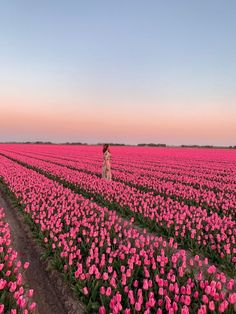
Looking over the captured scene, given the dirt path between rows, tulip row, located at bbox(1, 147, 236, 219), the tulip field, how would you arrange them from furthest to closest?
tulip row, located at bbox(1, 147, 236, 219), the dirt path between rows, the tulip field

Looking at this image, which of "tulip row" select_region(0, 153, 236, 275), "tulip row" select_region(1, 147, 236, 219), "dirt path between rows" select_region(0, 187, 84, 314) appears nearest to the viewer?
"dirt path between rows" select_region(0, 187, 84, 314)

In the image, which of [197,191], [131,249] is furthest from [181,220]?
[197,191]

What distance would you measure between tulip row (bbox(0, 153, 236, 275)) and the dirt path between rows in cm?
349

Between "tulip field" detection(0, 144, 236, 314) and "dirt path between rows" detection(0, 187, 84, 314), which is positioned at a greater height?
"tulip field" detection(0, 144, 236, 314)

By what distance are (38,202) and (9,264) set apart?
22.1ft

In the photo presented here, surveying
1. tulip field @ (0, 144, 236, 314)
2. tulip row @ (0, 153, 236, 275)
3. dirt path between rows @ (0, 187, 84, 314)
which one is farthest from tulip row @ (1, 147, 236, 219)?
dirt path between rows @ (0, 187, 84, 314)

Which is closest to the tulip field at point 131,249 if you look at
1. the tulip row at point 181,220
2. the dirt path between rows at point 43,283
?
the tulip row at point 181,220

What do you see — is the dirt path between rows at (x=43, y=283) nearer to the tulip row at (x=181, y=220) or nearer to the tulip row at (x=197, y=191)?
the tulip row at (x=181, y=220)

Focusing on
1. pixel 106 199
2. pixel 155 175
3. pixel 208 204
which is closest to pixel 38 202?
pixel 106 199

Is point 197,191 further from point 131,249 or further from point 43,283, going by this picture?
point 43,283

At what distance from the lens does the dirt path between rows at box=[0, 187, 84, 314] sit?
244 inches

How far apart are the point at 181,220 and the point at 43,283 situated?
4644mm

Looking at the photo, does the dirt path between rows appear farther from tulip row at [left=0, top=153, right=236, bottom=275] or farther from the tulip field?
tulip row at [left=0, top=153, right=236, bottom=275]

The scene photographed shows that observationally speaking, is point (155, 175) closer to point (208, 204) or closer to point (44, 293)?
point (208, 204)
